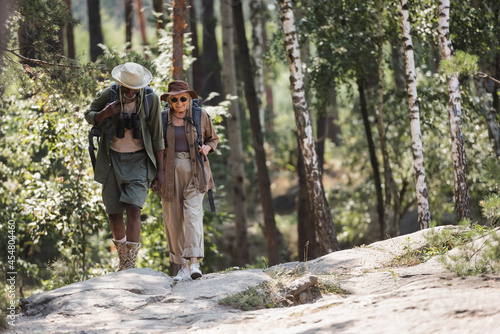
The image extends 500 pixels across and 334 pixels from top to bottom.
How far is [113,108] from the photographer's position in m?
6.68

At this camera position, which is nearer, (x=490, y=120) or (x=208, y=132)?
(x=208, y=132)

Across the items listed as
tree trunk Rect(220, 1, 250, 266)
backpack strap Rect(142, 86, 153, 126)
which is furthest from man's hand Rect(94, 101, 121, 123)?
tree trunk Rect(220, 1, 250, 266)

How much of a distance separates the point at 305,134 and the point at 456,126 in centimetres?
239

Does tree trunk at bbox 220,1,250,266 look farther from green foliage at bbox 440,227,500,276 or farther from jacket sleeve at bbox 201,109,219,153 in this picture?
green foliage at bbox 440,227,500,276

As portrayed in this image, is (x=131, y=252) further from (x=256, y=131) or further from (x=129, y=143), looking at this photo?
(x=256, y=131)

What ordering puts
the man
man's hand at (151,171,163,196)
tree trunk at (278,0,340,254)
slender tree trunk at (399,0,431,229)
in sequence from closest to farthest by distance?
the man < man's hand at (151,171,163,196) < slender tree trunk at (399,0,431,229) < tree trunk at (278,0,340,254)

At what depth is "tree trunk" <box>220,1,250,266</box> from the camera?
15.7 metres

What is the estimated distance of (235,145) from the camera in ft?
51.8

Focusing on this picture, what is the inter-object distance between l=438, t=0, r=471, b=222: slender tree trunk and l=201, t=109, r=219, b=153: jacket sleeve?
→ 13.8 ft

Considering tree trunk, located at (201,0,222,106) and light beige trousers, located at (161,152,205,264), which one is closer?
light beige trousers, located at (161,152,205,264)

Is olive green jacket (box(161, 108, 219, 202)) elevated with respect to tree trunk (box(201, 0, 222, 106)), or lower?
lower

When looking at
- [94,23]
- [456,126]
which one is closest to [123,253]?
[456,126]

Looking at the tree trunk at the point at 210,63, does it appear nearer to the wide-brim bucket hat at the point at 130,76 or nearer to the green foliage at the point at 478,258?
the wide-brim bucket hat at the point at 130,76

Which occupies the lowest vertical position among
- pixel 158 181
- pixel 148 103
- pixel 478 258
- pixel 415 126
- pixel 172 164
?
pixel 478 258
